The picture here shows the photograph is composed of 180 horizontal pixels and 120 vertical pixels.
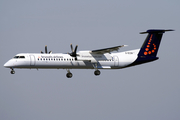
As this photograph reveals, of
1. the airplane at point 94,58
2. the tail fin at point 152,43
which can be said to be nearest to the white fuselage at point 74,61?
the airplane at point 94,58

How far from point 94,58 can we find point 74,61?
2.15 metres

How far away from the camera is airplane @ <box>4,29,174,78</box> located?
34281 millimetres

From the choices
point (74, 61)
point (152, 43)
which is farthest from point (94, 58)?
point (152, 43)

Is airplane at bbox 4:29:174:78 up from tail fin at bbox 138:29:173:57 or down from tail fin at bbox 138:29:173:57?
down

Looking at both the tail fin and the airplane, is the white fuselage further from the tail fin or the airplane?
the tail fin

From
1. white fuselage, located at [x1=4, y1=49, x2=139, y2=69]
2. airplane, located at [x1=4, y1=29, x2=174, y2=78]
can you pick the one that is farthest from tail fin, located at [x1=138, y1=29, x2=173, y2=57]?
white fuselage, located at [x1=4, y1=49, x2=139, y2=69]

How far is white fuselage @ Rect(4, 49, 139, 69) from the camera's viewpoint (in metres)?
34.2

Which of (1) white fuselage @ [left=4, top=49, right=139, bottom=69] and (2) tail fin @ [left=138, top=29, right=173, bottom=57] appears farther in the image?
(2) tail fin @ [left=138, top=29, right=173, bottom=57]

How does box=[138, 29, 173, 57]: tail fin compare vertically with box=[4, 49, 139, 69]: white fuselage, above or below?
above

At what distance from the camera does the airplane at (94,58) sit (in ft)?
112

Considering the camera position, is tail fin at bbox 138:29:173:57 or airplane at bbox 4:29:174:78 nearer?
airplane at bbox 4:29:174:78

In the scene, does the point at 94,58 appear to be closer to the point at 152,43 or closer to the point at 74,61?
the point at 74,61

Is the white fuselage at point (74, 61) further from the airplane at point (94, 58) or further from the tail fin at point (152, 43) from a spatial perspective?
the tail fin at point (152, 43)

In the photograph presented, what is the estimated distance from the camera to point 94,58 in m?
36.0
